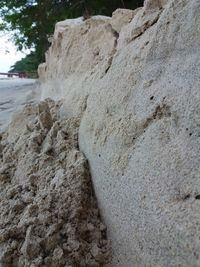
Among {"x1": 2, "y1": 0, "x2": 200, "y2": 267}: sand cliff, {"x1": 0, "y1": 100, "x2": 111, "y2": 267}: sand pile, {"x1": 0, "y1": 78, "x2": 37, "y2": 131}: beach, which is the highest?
{"x1": 2, "y1": 0, "x2": 200, "y2": 267}: sand cliff

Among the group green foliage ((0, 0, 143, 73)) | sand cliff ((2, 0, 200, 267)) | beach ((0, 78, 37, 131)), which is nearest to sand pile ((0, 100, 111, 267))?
sand cliff ((2, 0, 200, 267))

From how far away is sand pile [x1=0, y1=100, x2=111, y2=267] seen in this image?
1.15m

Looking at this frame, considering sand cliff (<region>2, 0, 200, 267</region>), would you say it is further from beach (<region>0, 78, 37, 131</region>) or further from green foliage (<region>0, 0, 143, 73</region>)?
green foliage (<region>0, 0, 143, 73</region>)

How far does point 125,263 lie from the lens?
109 cm

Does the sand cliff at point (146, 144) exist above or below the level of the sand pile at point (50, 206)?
above

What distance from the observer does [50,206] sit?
128 centimetres

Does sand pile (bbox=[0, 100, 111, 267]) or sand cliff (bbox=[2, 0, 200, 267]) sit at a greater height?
sand cliff (bbox=[2, 0, 200, 267])

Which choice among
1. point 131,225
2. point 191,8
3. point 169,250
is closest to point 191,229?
point 169,250

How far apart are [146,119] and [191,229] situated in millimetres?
422

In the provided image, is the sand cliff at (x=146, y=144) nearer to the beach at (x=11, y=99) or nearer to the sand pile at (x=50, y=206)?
the sand pile at (x=50, y=206)

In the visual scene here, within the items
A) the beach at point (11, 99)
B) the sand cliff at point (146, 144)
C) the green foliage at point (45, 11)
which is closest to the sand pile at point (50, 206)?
the sand cliff at point (146, 144)

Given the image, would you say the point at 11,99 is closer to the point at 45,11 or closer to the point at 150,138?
the point at 45,11

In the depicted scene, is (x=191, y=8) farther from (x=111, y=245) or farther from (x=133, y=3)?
(x=133, y=3)

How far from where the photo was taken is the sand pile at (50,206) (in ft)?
3.78
